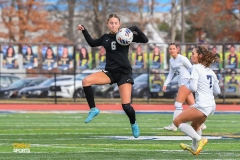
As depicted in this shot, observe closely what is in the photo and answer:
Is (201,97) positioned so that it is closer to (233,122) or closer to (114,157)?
(114,157)

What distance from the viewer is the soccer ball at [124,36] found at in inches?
474

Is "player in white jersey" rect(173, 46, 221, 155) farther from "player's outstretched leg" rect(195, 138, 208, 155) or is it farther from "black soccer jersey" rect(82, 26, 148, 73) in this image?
"black soccer jersey" rect(82, 26, 148, 73)

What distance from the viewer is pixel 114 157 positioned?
10.1 metres

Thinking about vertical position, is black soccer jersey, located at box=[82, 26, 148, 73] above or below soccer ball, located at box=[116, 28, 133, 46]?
below

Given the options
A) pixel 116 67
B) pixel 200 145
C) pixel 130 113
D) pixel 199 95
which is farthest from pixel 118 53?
pixel 200 145

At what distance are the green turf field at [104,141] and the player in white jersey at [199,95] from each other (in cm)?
31

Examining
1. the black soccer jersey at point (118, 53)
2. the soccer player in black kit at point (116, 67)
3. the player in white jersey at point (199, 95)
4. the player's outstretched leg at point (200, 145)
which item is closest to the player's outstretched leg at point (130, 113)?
the soccer player in black kit at point (116, 67)

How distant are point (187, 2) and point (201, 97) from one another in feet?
173

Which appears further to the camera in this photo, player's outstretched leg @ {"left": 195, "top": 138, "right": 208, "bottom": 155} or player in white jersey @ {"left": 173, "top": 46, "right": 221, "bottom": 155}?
player in white jersey @ {"left": 173, "top": 46, "right": 221, "bottom": 155}

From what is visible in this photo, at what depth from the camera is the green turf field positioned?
10391mm

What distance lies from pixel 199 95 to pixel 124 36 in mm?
2135

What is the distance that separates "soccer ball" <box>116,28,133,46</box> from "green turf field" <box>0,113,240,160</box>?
5.42 ft

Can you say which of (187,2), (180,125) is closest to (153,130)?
(180,125)

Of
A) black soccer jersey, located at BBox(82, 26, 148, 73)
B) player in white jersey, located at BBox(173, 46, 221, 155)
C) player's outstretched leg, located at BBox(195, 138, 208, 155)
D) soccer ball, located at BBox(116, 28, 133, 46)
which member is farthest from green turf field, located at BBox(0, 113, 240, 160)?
soccer ball, located at BBox(116, 28, 133, 46)
